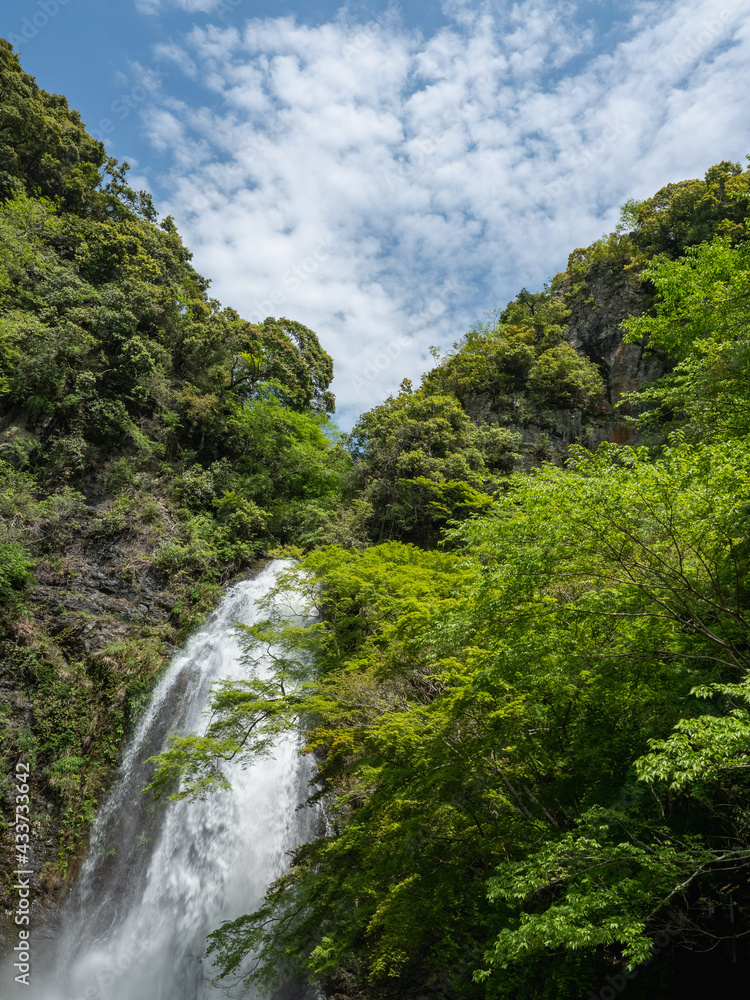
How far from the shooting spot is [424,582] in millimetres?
9180

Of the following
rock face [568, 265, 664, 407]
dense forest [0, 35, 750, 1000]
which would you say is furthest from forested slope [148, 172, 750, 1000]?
rock face [568, 265, 664, 407]

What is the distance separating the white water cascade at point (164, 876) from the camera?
29.3ft

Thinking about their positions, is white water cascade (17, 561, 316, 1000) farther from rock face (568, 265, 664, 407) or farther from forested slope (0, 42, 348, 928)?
rock face (568, 265, 664, 407)

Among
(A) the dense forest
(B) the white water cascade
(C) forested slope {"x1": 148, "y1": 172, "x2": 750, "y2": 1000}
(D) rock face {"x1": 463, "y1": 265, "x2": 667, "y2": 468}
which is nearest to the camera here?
(C) forested slope {"x1": 148, "y1": 172, "x2": 750, "y2": 1000}

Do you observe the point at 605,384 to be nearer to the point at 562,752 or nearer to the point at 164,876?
the point at 562,752

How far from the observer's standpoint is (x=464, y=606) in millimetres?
6074

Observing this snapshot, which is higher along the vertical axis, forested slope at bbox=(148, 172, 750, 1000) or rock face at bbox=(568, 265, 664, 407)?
rock face at bbox=(568, 265, 664, 407)

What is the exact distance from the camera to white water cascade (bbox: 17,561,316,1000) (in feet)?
29.3

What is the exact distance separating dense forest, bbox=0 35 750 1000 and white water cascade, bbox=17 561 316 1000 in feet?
2.12

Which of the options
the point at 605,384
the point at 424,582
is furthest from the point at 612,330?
the point at 424,582

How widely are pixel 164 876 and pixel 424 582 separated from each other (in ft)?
27.3

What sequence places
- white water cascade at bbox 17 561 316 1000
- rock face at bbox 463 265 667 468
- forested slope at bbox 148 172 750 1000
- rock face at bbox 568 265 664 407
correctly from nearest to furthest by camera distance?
forested slope at bbox 148 172 750 1000 → white water cascade at bbox 17 561 316 1000 → rock face at bbox 463 265 667 468 → rock face at bbox 568 265 664 407

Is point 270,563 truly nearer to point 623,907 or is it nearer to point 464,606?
point 464,606

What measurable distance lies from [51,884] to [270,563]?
10078 mm
